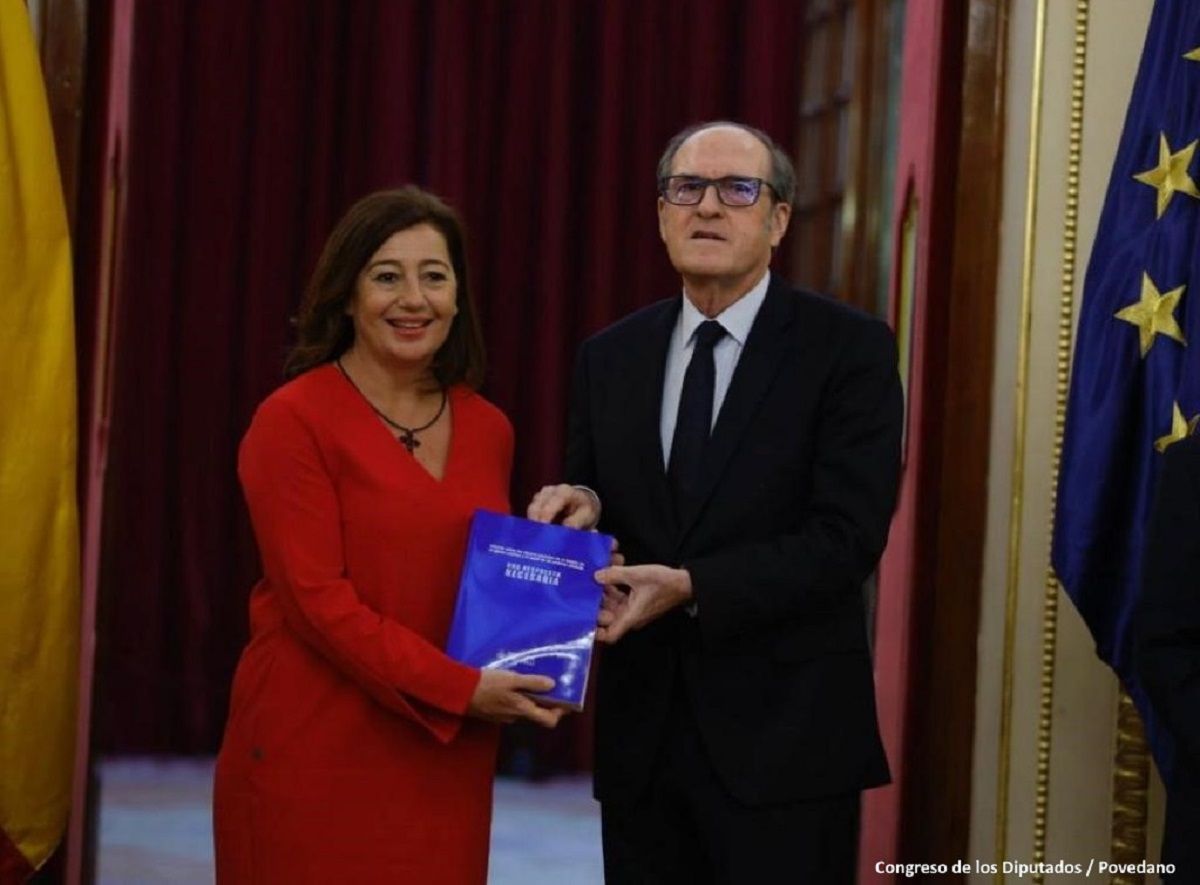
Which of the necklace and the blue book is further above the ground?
the necklace

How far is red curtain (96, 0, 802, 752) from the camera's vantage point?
6.38m

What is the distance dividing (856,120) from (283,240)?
7.80 ft

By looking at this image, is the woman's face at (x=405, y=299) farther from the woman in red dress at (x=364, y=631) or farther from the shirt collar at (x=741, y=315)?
the shirt collar at (x=741, y=315)

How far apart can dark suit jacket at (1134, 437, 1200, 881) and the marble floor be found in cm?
299

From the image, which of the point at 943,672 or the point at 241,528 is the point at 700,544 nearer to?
the point at 943,672

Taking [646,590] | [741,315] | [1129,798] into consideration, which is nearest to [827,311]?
[741,315]

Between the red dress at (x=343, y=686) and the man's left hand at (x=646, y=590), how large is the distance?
22 centimetres

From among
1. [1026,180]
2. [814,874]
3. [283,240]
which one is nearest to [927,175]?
[1026,180]

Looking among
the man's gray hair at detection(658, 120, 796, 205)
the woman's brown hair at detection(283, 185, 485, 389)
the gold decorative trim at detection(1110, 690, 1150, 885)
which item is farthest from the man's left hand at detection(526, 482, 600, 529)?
the gold decorative trim at detection(1110, 690, 1150, 885)

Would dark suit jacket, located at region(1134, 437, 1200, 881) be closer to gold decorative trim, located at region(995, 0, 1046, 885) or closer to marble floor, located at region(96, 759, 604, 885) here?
gold decorative trim, located at region(995, 0, 1046, 885)

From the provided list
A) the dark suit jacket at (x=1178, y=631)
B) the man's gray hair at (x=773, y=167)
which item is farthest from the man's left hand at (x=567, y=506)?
the dark suit jacket at (x=1178, y=631)

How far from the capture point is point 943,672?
3.57 metres

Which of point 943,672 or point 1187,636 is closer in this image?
point 1187,636

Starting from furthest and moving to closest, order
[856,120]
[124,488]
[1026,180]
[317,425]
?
[124,488]
[856,120]
[1026,180]
[317,425]
